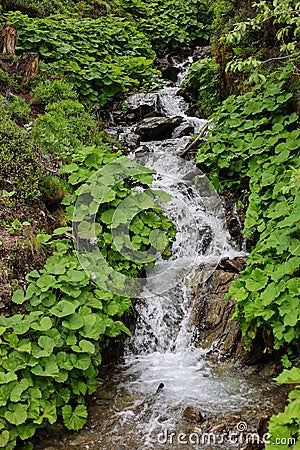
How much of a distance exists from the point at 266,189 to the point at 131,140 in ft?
12.9

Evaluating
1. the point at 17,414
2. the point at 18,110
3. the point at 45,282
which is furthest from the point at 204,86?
the point at 17,414

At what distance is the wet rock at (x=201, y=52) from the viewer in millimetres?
13606

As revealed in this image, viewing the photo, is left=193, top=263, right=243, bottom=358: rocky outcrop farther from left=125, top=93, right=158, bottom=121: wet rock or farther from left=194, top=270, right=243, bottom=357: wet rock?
left=125, top=93, right=158, bottom=121: wet rock

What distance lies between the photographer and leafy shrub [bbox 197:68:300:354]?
12.5 ft

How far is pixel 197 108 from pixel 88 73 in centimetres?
269

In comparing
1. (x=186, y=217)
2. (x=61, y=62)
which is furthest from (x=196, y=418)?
(x=61, y=62)

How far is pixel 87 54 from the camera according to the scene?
32.8 feet

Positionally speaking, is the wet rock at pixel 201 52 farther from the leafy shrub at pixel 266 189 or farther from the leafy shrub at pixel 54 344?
the leafy shrub at pixel 54 344

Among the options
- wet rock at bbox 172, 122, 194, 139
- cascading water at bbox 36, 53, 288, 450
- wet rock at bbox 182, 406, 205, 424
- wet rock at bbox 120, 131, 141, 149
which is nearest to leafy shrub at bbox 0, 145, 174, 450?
cascading water at bbox 36, 53, 288, 450

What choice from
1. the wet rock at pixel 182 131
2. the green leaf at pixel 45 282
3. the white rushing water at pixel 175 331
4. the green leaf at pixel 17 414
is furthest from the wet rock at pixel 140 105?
the green leaf at pixel 17 414

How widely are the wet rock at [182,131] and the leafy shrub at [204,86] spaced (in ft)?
2.86

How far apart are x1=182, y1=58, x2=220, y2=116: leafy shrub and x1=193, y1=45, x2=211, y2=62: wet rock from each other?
3.45 meters

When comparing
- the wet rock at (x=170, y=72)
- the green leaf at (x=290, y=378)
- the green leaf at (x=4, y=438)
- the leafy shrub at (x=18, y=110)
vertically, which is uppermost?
the wet rock at (x=170, y=72)

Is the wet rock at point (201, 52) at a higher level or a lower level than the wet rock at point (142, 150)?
higher
